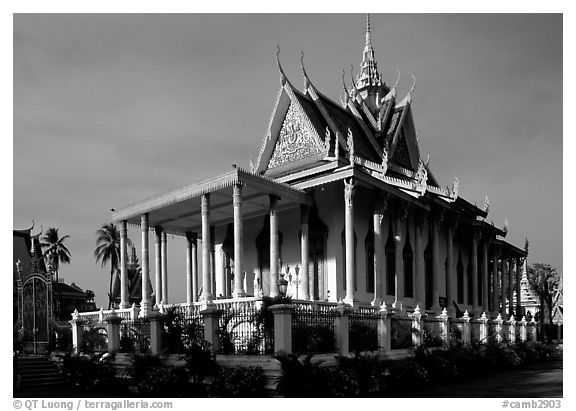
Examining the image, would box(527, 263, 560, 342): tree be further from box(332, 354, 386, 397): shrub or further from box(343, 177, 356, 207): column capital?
box(332, 354, 386, 397): shrub

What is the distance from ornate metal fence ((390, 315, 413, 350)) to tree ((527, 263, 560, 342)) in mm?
25921

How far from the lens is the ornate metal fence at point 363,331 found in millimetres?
13789

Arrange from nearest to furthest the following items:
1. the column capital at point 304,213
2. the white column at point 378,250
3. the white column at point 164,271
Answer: the white column at point 378,250
the column capital at point 304,213
the white column at point 164,271

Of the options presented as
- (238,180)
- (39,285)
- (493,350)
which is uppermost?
(238,180)

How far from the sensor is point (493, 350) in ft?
61.2

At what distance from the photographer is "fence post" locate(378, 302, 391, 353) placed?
14.6m

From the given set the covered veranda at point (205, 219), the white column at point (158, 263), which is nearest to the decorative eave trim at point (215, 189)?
the covered veranda at point (205, 219)

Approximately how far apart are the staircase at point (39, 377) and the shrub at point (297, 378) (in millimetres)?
Answer: 5735

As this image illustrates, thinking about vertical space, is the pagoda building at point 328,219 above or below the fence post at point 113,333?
above

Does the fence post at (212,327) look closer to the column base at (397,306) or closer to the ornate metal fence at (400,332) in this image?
the ornate metal fence at (400,332)
